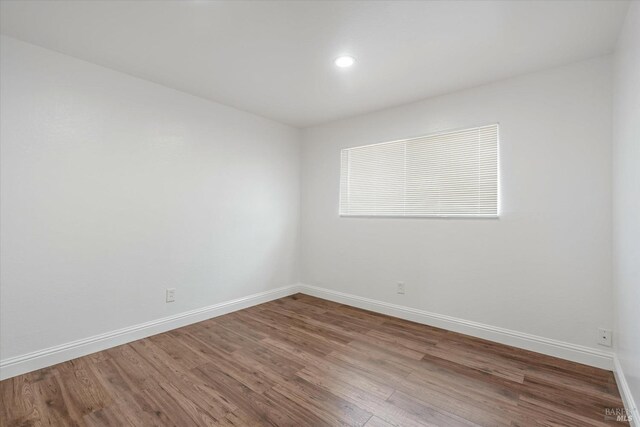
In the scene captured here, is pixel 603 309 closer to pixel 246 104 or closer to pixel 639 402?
pixel 639 402

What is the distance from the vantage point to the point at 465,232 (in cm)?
297

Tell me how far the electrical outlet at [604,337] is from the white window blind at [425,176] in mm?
1184

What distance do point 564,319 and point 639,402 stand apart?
3.13ft

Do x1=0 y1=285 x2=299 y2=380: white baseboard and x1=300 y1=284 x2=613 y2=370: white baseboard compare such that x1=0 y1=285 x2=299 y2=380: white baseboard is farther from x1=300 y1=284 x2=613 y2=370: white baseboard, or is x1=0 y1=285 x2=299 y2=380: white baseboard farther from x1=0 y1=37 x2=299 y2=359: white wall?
x1=300 y1=284 x2=613 y2=370: white baseboard

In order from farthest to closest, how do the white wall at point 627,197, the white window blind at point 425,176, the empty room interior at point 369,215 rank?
the white window blind at point 425,176 < the empty room interior at point 369,215 < the white wall at point 627,197

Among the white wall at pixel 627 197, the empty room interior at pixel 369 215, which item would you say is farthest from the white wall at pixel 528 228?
the white wall at pixel 627 197

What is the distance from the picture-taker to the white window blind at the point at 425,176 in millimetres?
2885

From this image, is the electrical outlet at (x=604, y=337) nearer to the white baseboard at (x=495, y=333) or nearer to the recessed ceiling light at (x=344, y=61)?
the white baseboard at (x=495, y=333)

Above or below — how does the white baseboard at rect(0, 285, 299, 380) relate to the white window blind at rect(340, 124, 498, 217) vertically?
A: below

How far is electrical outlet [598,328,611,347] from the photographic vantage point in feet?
7.41

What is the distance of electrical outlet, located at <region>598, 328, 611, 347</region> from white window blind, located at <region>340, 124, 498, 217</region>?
1.18 m

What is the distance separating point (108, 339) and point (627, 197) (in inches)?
157

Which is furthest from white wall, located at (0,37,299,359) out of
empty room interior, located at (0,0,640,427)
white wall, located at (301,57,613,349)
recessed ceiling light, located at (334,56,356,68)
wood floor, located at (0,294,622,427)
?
white wall, located at (301,57,613,349)

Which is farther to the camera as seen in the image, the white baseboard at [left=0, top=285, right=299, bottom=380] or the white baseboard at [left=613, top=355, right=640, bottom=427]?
the white baseboard at [left=0, top=285, right=299, bottom=380]
